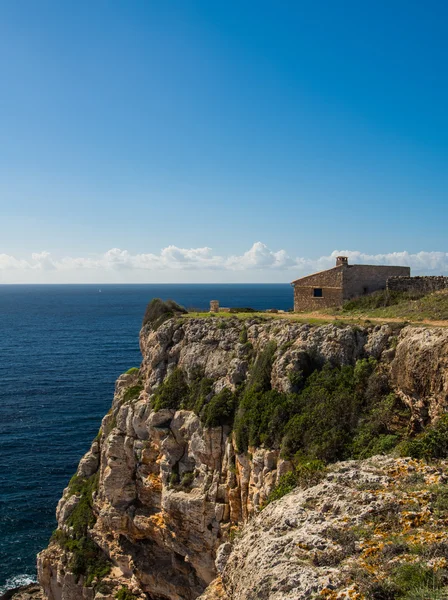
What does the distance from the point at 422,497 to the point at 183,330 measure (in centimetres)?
2266

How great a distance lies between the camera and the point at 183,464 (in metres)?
27.4

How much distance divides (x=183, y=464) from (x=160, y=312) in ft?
45.0

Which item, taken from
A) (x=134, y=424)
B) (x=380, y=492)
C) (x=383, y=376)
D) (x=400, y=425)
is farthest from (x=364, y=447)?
(x=134, y=424)

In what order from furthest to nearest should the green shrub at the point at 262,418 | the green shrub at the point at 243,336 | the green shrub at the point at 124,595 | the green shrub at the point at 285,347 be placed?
1. the green shrub at the point at 243,336
2. the green shrub at the point at 124,595
3. the green shrub at the point at 285,347
4. the green shrub at the point at 262,418

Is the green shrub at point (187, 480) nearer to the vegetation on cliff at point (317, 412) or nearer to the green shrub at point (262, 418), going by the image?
the vegetation on cliff at point (317, 412)

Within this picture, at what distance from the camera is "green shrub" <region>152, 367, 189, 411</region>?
96.5 feet

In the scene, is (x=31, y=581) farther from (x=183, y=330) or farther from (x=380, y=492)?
(x=380, y=492)

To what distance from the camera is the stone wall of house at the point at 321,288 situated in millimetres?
35438

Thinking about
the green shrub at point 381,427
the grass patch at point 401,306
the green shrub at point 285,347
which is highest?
the grass patch at point 401,306

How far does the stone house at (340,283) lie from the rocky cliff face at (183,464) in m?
8.28

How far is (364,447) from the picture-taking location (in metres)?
18.9

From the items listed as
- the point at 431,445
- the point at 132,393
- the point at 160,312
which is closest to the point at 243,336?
the point at 132,393

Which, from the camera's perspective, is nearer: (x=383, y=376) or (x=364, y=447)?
(x=364, y=447)

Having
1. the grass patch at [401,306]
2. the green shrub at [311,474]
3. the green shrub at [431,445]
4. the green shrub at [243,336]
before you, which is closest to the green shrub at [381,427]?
the green shrub at [311,474]
